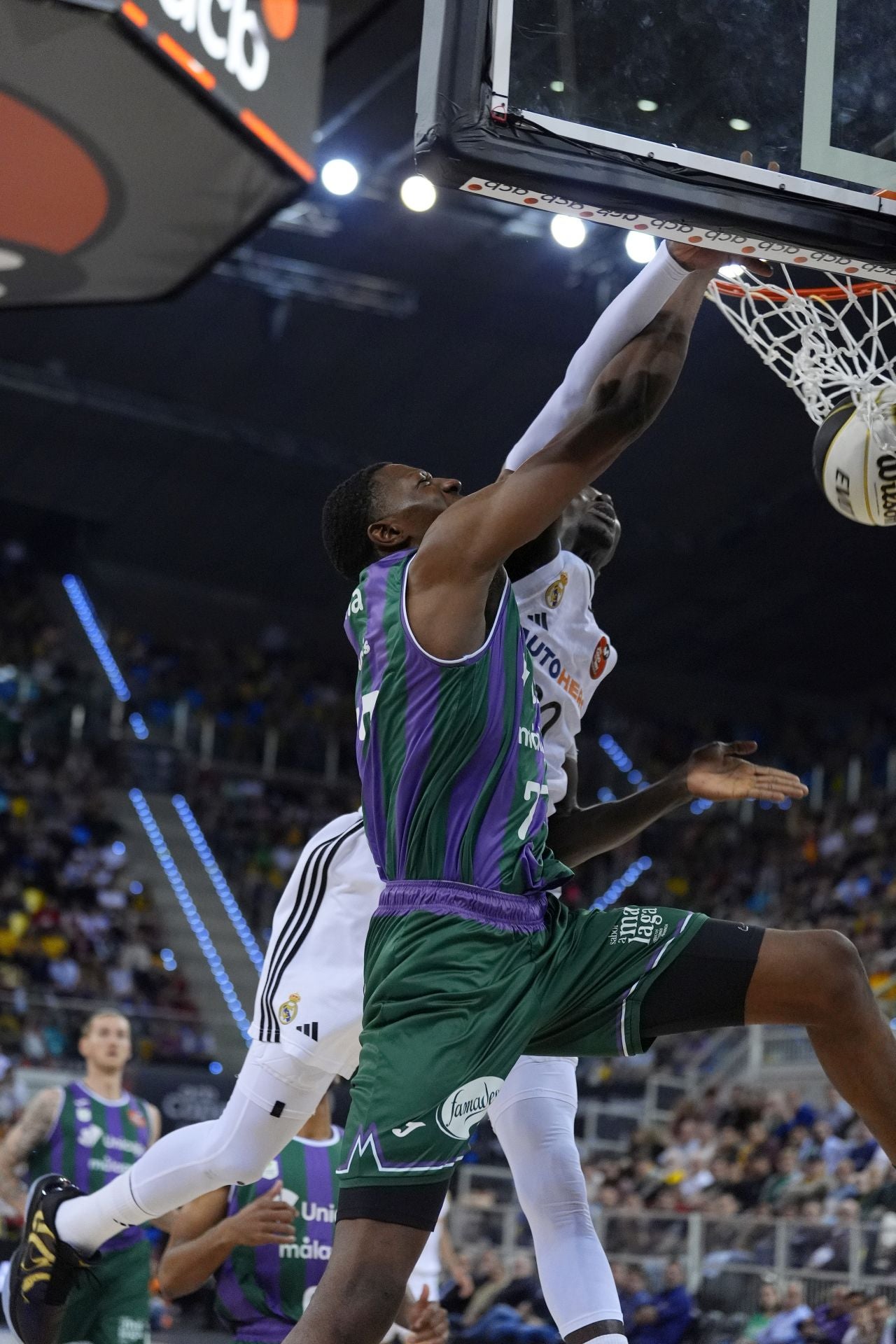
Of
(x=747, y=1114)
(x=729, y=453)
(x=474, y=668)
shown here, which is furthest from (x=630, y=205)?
(x=729, y=453)

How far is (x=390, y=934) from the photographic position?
3.42 meters

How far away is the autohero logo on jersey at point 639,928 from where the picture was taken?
3.44 meters

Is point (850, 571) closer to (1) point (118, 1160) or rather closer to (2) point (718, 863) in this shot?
(2) point (718, 863)

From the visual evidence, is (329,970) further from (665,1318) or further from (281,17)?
(665,1318)

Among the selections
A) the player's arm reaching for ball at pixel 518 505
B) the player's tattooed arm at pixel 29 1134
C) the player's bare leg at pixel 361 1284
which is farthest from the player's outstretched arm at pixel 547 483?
the player's tattooed arm at pixel 29 1134

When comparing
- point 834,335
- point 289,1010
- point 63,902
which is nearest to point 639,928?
point 289,1010

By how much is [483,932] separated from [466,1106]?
1.16ft

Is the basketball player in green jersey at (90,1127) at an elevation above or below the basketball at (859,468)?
below

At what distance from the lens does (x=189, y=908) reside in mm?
18531

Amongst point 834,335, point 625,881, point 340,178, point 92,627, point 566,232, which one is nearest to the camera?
point 834,335

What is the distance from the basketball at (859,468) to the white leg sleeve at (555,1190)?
1696 millimetres

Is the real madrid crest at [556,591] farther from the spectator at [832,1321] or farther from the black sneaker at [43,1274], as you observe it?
the spectator at [832,1321]

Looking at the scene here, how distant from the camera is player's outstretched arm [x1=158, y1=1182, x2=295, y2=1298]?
4.66 metres

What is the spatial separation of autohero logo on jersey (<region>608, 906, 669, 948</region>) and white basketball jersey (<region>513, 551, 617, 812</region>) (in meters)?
0.87
